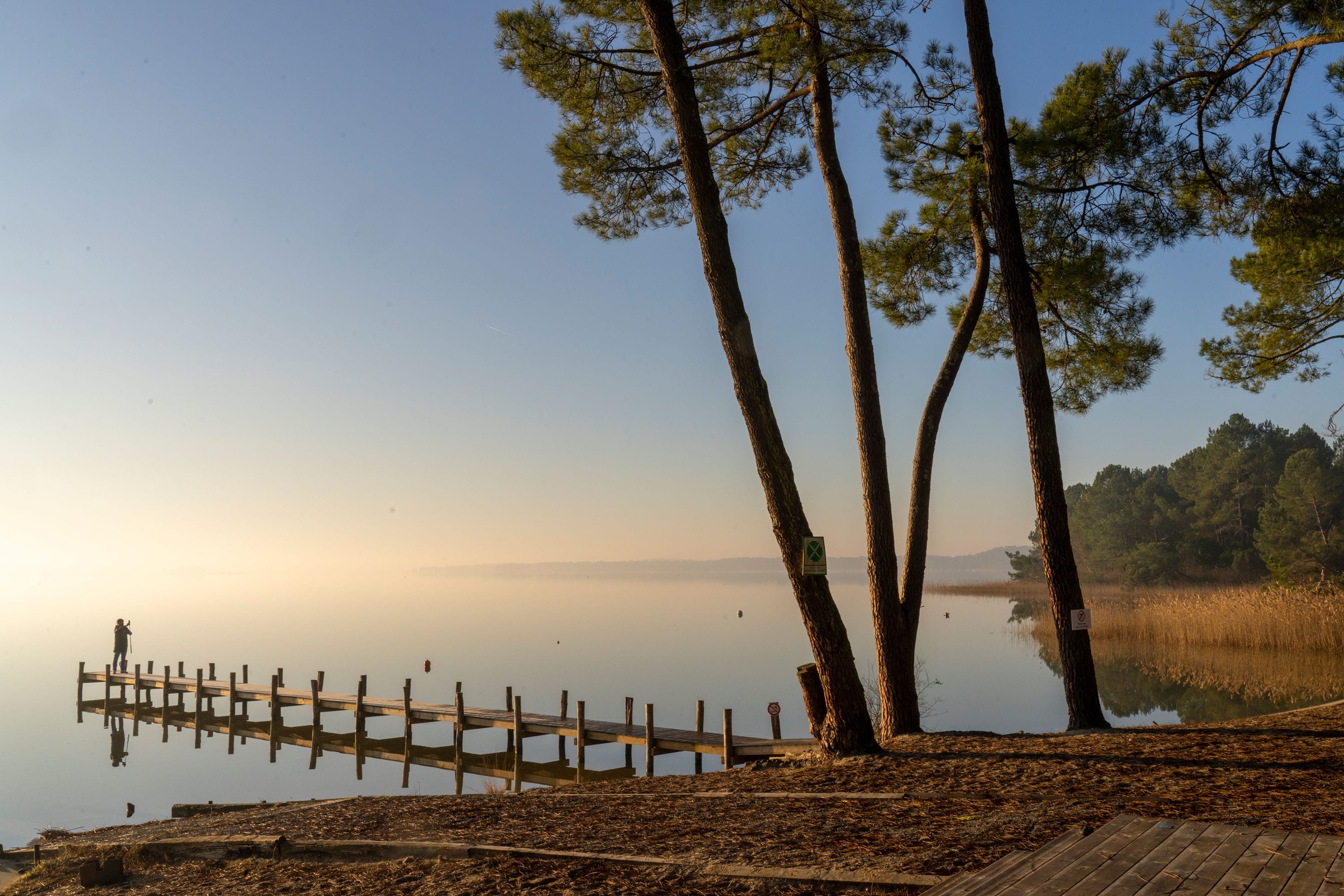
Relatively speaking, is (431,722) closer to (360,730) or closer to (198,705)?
(360,730)

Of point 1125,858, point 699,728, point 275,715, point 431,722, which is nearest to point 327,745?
point 275,715

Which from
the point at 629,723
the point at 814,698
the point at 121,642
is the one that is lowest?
the point at 629,723

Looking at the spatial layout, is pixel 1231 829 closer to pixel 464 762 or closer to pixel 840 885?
pixel 840 885

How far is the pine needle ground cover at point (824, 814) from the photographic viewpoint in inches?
157

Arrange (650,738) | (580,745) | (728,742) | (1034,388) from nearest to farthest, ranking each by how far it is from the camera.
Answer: (1034,388) → (728,742) → (650,738) → (580,745)

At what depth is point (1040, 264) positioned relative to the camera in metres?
11.0

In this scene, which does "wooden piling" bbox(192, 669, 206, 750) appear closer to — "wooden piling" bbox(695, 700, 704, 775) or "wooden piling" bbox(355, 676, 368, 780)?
"wooden piling" bbox(355, 676, 368, 780)

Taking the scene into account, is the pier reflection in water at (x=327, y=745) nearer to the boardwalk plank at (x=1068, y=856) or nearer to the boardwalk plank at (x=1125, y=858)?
the boardwalk plank at (x=1068, y=856)

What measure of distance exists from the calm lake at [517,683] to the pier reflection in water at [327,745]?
43 centimetres

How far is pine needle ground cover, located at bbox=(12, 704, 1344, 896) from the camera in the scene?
3986mm

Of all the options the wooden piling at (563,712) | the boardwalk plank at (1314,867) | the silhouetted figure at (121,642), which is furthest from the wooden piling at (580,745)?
the silhouetted figure at (121,642)

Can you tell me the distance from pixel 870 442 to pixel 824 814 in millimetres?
4695

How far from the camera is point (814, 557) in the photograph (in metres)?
7.38

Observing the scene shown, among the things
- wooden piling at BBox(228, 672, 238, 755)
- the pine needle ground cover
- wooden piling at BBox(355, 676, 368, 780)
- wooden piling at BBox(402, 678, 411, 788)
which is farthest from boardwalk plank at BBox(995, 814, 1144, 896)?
wooden piling at BBox(228, 672, 238, 755)
